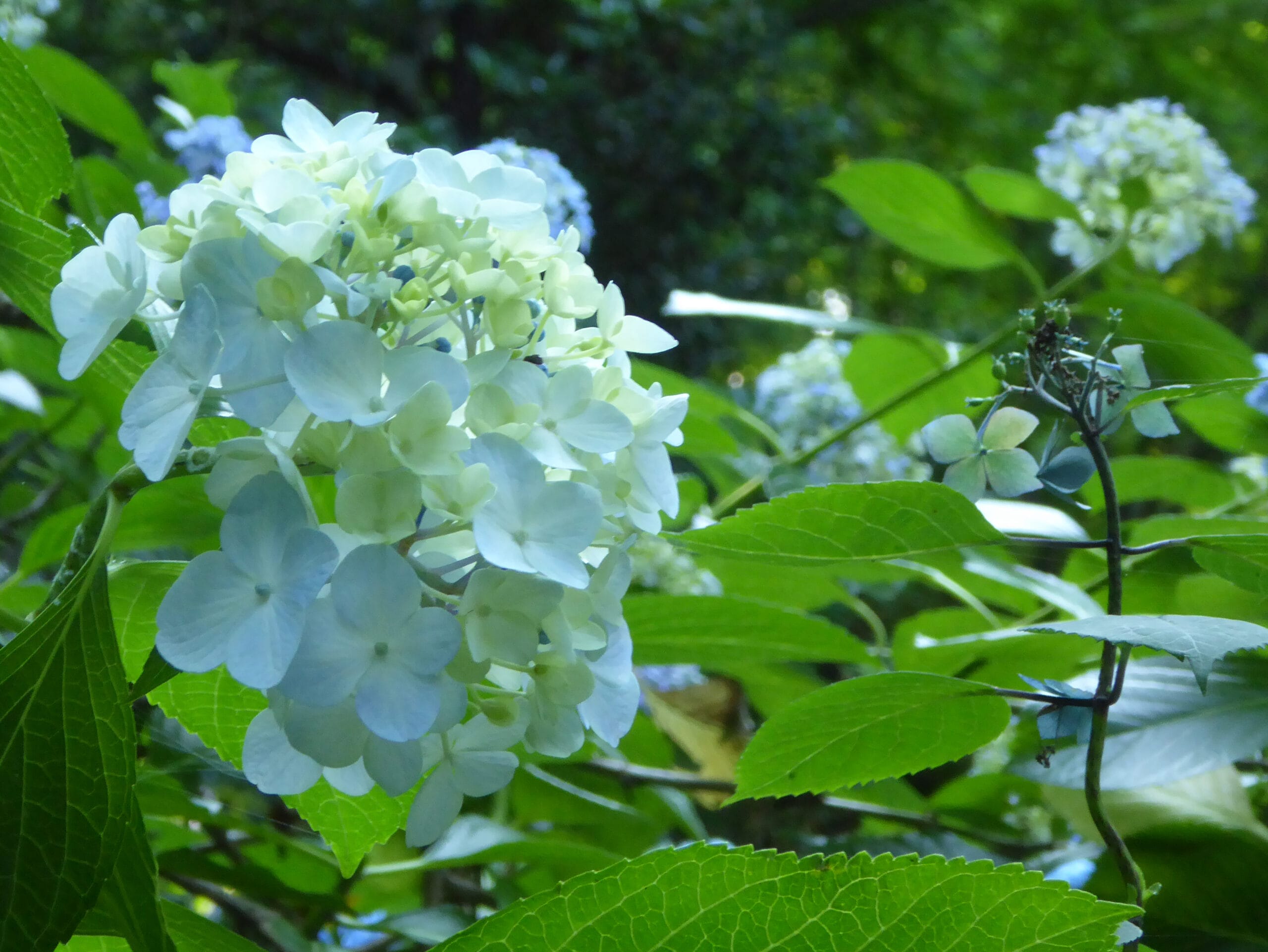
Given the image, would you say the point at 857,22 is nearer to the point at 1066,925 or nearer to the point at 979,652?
the point at 979,652

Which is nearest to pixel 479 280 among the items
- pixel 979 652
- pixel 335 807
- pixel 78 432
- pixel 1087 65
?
pixel 335 807

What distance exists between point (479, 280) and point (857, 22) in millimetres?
4808

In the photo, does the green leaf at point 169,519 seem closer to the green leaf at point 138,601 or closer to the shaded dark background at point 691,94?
the green leaf at point 138,601

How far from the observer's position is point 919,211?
0.91m

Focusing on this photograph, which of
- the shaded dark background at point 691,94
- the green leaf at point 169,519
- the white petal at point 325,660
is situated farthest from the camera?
the shaded dark background at point 691,94

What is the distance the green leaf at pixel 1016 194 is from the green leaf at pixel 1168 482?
0.22 m

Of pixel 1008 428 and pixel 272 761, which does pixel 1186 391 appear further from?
pixel 272 761

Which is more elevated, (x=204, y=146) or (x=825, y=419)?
(x=204, y=146)

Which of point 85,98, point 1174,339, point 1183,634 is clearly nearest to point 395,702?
point 1183,634

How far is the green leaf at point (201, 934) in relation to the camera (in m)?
0.39

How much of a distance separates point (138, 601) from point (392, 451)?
17 cm

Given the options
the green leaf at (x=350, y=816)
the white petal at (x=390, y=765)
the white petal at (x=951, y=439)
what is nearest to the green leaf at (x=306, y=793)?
the green leaf at (x=350, y=816)

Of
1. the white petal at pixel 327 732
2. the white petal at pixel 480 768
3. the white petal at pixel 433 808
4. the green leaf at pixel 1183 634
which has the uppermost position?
the green leaf at pixel 1183 634

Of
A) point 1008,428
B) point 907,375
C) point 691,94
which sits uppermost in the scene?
point 1008,428
